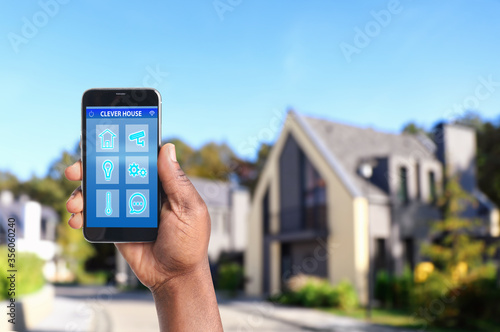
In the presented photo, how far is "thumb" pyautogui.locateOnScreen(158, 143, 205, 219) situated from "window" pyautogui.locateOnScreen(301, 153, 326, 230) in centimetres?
2128

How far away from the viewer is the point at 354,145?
80.3ft

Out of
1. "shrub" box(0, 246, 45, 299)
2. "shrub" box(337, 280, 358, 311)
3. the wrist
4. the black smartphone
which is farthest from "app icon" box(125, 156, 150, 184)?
"shrub" box(337, 280, 358, 311)

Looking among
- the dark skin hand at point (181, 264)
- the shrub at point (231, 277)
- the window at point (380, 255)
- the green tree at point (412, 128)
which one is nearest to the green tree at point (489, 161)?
the green tree at point (412, 128)

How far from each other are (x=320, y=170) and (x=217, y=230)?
46.4ft

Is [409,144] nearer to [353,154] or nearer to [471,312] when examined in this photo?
[353,154]

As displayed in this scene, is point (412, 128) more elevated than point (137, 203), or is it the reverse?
point (412, 128)

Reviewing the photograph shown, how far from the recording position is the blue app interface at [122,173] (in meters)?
1.66

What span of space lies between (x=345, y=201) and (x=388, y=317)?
602 cm

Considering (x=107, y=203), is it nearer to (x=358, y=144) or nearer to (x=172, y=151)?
(x=172, y=151)

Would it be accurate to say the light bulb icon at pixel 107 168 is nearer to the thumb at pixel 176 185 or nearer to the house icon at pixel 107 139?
the house icon at pixel 107 139

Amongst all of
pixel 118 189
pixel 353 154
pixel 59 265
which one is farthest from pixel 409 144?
pixel 59 265

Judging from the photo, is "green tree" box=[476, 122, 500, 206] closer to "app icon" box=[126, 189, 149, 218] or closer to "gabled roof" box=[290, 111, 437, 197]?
"gabled roof" box=[290, 111, 437, 197]

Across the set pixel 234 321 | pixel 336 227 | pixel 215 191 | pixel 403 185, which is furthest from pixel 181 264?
pixel 215 191

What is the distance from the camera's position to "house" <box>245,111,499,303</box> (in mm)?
21344
